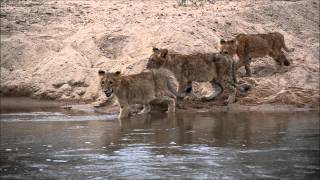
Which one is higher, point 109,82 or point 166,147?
point 109,82

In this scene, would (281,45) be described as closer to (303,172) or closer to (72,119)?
A: (72,119)

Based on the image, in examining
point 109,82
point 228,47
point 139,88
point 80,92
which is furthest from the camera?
point 80,92

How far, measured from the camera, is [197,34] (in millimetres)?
17625

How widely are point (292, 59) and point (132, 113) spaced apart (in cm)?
423

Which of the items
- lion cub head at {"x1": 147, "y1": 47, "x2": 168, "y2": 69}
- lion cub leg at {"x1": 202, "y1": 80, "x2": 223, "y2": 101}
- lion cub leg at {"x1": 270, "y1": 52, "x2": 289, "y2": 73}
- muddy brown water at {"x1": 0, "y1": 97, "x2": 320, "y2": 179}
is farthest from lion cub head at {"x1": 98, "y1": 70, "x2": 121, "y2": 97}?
lion cub leg at {"x1": 270, "y1": 52, "x2": 289, "y2": 73}

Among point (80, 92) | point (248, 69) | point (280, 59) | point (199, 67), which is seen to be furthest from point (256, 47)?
point (80, 92)

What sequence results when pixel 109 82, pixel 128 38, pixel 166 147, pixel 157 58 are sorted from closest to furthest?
1. pixel 166 147
2. pixel 109 82
3. pixel 157 58
4. pixel 128 38

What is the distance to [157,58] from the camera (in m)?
15.4

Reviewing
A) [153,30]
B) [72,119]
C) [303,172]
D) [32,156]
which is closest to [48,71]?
[153,30]

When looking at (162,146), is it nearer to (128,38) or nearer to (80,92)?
(80,92)

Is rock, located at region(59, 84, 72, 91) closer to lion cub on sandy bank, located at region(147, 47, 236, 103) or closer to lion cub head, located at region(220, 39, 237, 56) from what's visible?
lion cub on sandy bank, located at region(147, 47, 236, 103)

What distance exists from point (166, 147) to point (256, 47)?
6187 millimetres

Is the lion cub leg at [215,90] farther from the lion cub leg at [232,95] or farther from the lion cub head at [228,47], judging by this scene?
the lion cub head at [228,47]

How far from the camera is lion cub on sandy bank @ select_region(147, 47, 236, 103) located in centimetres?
1541
